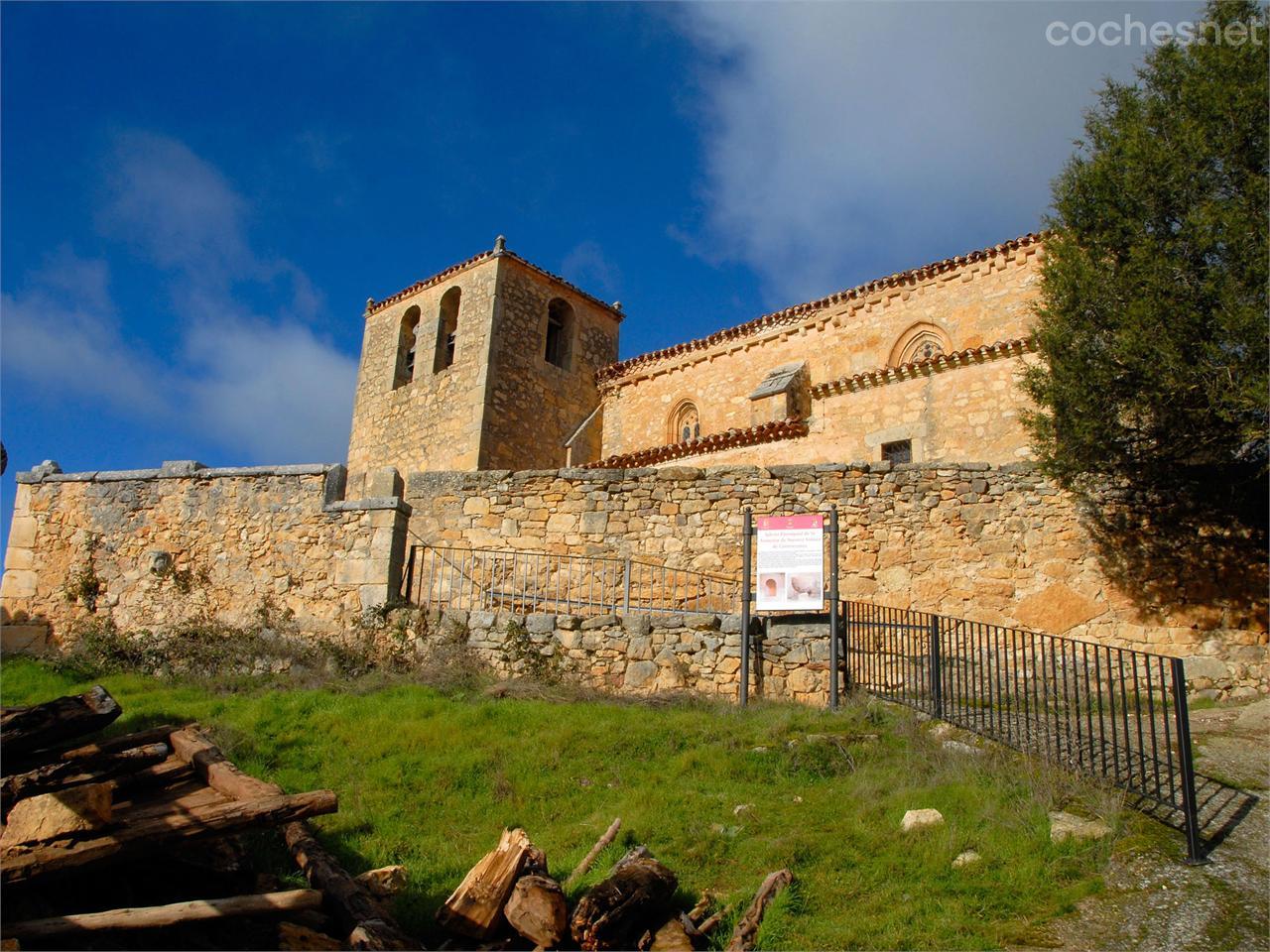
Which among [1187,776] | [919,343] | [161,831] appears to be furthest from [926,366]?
[161,831]

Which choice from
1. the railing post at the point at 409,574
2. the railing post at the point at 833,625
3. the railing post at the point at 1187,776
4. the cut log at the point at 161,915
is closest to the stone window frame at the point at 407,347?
the railing post at the point at 409,574

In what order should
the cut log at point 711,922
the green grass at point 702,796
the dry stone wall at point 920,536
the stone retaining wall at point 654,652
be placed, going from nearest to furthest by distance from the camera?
the cut log at point 711,922
the green grass at point 702,796
the stone retaining wall at point 654,652
the dry stone wall at point 920,536

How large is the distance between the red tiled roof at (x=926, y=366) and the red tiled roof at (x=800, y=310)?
8.71ft

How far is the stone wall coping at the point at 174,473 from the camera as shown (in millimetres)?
13577

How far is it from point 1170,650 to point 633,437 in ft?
52.0

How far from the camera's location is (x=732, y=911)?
580cm

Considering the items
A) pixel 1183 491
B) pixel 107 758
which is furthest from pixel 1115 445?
pixel 107 758

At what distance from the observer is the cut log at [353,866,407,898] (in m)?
6.07

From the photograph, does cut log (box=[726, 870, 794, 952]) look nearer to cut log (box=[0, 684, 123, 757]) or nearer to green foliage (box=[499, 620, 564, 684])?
cut log (box=[0, 684, 123, 757])

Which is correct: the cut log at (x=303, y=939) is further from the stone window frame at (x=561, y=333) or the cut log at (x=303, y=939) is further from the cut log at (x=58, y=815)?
the stone window frame at (x=561, y=333)

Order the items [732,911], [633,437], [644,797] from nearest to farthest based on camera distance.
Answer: [732,911], [644,797], [633,437]

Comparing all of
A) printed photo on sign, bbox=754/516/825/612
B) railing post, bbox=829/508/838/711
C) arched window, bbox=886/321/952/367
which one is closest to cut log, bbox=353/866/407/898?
railing post, bbox=829/508/838/711

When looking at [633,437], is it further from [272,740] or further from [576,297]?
[272,740]

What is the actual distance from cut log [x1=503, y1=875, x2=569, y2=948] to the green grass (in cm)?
54
